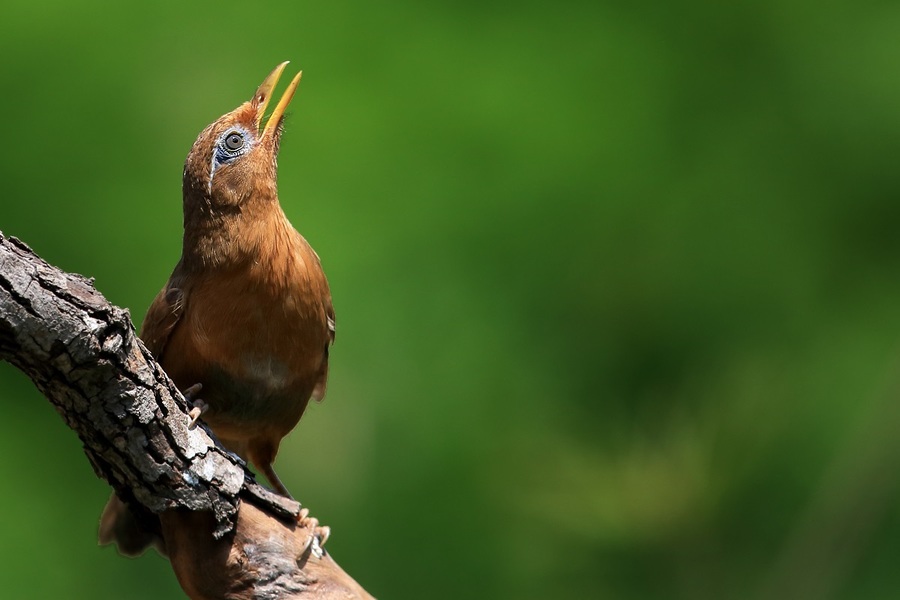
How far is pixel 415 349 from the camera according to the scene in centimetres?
455

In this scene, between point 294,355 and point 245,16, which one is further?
point 245,16

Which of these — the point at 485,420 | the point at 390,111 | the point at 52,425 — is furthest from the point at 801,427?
the point at 52,425

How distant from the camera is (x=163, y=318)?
3211mm

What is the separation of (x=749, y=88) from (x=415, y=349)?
209 cm

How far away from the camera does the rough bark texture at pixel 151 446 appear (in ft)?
7.46

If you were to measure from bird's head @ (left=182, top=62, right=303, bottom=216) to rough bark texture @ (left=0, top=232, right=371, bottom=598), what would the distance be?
798 millimetres

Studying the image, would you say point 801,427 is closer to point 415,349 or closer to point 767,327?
point 767,327

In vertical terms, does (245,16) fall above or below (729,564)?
above

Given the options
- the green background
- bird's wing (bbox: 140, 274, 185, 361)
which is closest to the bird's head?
bird's wing (bbox: 140, 274, 185, 361)

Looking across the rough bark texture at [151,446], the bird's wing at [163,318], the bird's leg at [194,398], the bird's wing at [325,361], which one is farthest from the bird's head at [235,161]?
the rough bark texture at [151,446]

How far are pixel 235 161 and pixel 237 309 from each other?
0.48 meters

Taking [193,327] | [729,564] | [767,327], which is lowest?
[193,327]

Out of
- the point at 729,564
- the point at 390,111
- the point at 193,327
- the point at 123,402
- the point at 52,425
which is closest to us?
the point at 123,402

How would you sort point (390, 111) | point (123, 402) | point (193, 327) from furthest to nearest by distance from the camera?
point (390, 111)
point (193, 327)
point (123, 402)
